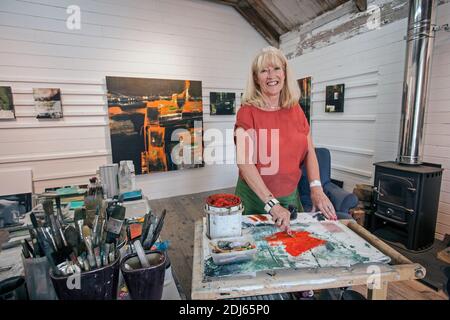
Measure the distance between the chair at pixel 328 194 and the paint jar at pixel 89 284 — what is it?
5.04 feet

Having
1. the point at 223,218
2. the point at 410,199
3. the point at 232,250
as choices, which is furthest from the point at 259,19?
the point at 232,250

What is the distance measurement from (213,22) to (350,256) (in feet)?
13.2

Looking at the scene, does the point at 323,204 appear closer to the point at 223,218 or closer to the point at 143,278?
the point at 223,218

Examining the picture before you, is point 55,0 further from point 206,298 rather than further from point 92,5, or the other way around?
point 206,298

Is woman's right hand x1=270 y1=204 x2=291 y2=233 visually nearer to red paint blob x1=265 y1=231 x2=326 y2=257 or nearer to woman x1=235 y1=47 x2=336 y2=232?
red paint blob x1=265 y1=231 x2=326 y2=257

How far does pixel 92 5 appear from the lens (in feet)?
10.2

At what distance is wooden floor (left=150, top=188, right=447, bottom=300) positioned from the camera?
1646mm

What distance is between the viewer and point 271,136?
1.22 m

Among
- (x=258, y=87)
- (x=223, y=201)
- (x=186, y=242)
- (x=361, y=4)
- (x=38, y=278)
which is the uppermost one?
(x=361, y=4)

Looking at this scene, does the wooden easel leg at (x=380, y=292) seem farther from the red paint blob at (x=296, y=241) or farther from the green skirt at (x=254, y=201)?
the green skirt at (x=254, y=201)

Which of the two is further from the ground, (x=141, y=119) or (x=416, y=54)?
(x=416, y=54)

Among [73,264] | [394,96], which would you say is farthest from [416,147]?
[73,264]

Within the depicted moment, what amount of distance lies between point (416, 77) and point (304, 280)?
2.45m

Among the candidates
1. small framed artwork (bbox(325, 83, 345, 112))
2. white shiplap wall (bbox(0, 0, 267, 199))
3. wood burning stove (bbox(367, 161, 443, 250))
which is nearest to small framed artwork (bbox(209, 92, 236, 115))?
white shiplap wall (bbox(0, 0, 267, 199))
